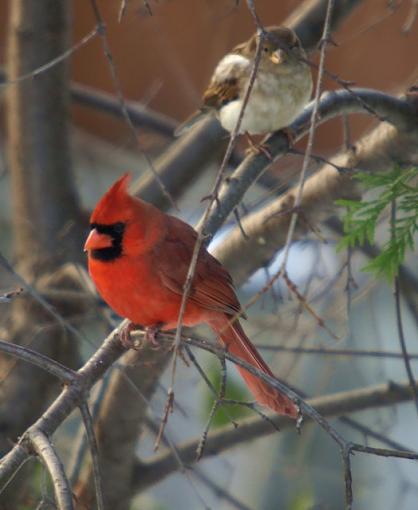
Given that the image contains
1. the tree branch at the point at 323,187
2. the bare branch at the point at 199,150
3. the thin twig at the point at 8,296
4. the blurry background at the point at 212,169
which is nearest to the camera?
the thin twig at the point at 8,296

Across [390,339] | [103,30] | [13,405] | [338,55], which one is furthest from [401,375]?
[103,30]

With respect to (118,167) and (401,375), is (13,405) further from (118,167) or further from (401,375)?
(401,375)

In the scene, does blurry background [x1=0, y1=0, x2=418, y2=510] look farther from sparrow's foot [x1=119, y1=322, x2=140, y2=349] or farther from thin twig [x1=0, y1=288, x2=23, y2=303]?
thin twig [x1=0, y1=288, x2=23, y2=303]

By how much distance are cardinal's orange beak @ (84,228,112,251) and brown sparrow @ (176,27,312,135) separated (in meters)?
0.67

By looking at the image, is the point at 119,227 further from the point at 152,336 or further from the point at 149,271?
the point at 152,336

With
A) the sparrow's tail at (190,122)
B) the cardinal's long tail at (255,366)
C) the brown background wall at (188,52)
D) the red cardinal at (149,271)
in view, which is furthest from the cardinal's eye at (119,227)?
the brown background wall at (188,52)

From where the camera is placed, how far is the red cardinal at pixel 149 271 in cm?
197

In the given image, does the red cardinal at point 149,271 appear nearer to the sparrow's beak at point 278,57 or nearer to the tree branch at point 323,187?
the tree branch at point 323,187

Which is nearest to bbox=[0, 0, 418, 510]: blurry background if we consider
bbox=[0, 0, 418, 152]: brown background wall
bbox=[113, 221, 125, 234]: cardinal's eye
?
bbox=[0, 0, 418, 152]: brown background wall

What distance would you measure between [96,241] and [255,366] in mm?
405

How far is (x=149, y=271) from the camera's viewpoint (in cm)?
201

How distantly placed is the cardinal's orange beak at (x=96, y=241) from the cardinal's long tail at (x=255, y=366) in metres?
0.29

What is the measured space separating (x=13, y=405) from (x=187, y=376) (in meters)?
0.68

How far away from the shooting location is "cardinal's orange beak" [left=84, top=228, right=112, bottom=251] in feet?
6.35
